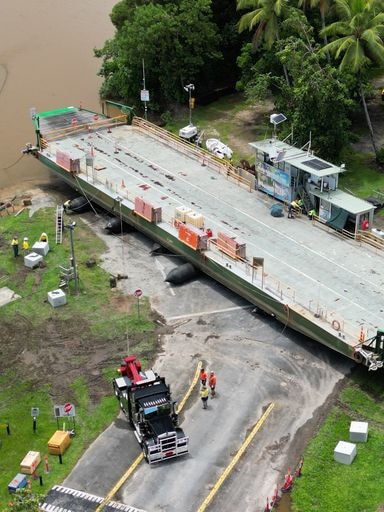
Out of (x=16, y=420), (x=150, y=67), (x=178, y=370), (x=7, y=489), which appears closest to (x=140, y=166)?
(x=150, y=67)

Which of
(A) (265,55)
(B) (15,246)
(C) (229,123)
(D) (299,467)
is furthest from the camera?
(C) (229,123)

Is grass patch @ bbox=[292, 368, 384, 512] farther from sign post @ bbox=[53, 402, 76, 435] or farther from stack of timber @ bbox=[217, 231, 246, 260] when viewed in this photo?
stack of timber @ bbox=[217, 231, 246, 260]

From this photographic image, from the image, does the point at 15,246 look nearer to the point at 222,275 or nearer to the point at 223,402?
the point at 222,275

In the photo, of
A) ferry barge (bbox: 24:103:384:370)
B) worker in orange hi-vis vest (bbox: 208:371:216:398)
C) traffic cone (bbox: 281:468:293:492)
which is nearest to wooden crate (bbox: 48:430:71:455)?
worker in orange hi-vis vest (bbox: 208:371:216:398)

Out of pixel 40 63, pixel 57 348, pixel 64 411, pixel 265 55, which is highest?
pixel 265 55

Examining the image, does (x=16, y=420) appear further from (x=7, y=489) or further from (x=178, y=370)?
(x=178, y=370)

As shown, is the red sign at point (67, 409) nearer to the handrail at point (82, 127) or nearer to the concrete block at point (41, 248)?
the concrete block at point (41, 248)

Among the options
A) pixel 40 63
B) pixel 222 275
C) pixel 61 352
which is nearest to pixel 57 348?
pixel 61 352
